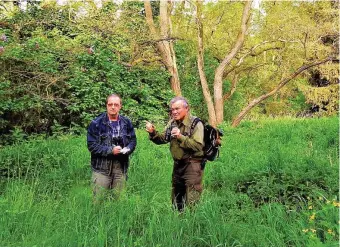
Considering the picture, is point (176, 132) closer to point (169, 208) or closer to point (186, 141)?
point (186, 141)

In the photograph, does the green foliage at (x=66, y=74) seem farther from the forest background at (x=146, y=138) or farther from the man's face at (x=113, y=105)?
the man's face at (x=113, y=105)

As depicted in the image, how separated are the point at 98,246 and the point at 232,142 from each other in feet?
26.2

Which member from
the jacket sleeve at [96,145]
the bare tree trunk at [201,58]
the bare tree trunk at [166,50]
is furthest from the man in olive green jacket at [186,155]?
the bare tree trunk at [201,58]

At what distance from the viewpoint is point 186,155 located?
189 inches

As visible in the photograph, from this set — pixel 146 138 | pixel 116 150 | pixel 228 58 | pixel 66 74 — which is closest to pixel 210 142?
pixel 116 150

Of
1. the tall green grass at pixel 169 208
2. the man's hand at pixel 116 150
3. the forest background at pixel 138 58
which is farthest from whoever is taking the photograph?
the forest background at pixel 138 58

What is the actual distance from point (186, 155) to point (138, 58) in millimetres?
12174

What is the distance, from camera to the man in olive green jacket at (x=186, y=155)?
4.70 m

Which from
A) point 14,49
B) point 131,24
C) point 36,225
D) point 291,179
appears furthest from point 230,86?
point 36,225

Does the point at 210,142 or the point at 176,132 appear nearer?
the point at 176,132

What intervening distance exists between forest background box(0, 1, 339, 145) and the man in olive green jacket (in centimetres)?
392

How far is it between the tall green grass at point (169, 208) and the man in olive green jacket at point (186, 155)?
0.22m

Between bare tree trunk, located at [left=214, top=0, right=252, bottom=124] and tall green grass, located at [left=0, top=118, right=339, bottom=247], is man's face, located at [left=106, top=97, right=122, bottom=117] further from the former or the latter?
bare tree trunk, located at [left=214, top=0, right=252, bottom=124]

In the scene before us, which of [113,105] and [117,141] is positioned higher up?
[113,105]
